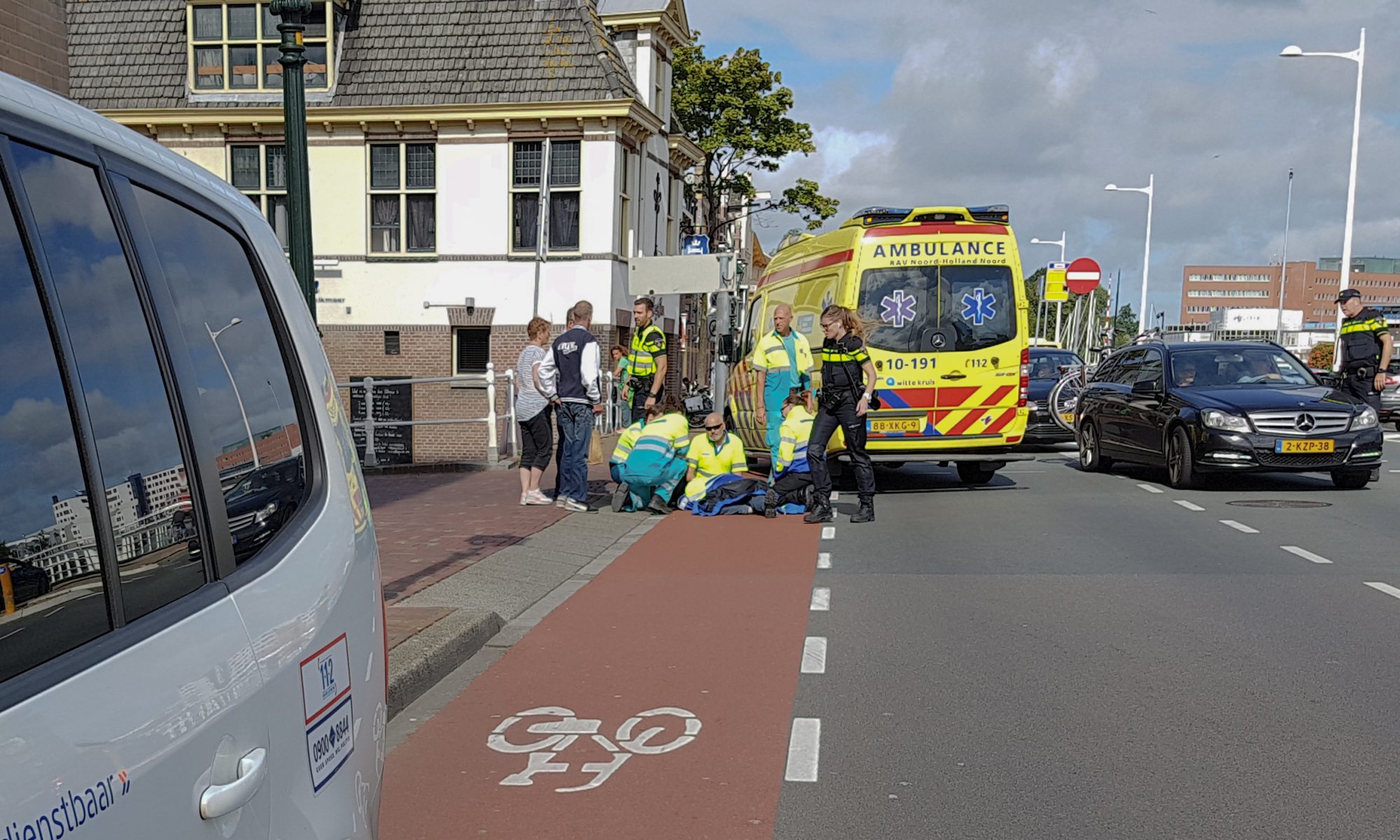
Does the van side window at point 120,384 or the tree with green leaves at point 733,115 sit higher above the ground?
the tree with green leaves at point 733,115

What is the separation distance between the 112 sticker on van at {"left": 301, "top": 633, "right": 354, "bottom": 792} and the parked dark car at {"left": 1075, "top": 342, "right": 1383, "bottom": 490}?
1271 centimetres

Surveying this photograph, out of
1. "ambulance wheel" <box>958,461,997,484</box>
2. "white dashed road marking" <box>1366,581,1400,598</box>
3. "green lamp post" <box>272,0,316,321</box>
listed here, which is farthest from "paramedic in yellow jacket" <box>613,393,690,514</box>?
"white dashed road marking" <box>1366,581,1400,598</box>

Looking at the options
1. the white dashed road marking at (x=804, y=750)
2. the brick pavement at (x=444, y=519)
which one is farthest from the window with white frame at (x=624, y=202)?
the white dashed road marking at (x=804, y=750)

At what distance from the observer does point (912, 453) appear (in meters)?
14.1

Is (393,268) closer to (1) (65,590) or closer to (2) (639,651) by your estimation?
(2) (639,651)

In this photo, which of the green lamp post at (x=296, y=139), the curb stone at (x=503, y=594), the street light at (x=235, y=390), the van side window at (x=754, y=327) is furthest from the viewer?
the van side window at (x=754, y=327)

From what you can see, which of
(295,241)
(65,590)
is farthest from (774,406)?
(65,590)

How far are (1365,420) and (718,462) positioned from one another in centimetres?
686

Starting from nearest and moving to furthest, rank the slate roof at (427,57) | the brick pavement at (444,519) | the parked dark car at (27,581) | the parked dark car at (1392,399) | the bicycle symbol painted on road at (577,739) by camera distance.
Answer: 1. the parked dark car at (27,581)
2. the bicycle symbol painted on road at (577,739)
3. the brick pavement at (444,519)
4. the parked dark car at (1392,399)
5. the slate roof at (427,57)

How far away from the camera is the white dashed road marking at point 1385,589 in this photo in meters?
8.02

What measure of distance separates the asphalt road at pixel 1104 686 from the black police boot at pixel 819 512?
70cm

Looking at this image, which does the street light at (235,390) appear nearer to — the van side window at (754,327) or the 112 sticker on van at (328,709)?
the 112 sticker on van at (328,709)

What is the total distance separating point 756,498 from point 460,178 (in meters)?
16.5

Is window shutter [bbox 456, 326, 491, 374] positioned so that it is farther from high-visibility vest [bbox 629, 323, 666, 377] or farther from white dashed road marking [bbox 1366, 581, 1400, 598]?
white dashed road marking [bbox 1366, 581, 1400, 598]
